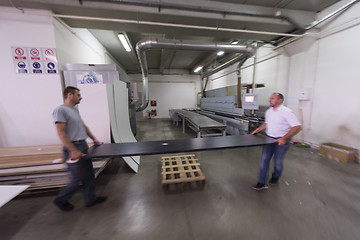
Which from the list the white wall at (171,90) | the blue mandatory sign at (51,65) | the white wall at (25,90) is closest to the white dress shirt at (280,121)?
the white wall at (25,90)

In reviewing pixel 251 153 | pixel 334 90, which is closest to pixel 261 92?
pixel 334 90

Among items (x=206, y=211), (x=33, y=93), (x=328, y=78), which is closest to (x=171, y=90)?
(x=33, y=93)

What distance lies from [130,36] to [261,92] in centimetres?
537

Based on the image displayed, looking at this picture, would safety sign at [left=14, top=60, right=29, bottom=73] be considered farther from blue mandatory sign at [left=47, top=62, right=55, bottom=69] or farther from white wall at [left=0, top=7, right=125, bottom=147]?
blue mandatory sign at [left=47, top=62, right=55, bottom=69]

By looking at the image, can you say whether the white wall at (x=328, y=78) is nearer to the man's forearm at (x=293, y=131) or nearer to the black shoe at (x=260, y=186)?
the man's forearm at (x=293, y=131)

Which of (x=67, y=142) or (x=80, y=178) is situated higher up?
(x=67, y=142)

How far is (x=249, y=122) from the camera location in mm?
3652

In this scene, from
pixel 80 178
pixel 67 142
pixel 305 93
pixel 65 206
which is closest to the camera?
pixel 67 142

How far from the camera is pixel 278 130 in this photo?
1859mm

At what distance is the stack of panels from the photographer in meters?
1.87

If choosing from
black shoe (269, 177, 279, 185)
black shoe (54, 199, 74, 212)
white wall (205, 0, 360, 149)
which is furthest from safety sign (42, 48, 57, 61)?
white wall (205, 0, 360, 149)

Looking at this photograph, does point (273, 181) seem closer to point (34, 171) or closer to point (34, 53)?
point (34, 171)

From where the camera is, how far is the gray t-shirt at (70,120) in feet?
4.45

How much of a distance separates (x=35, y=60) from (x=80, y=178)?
2733 mm
